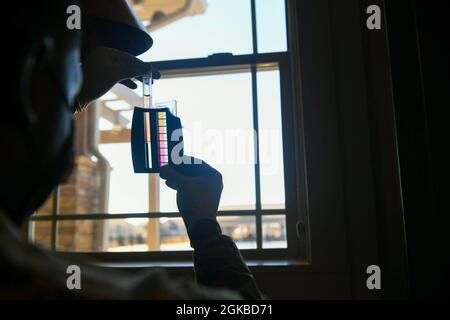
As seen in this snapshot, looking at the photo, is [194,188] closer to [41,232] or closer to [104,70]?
A: [104,70]

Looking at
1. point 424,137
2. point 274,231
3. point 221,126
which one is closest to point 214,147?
point 221,126

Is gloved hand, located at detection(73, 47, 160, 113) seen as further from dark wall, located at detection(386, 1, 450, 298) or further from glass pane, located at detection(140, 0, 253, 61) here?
dark wall, located at detection(386, 1, 450, 298)

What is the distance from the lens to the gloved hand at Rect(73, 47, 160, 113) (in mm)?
1005

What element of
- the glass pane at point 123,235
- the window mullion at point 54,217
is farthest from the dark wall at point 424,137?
the window mullion at point 54,217

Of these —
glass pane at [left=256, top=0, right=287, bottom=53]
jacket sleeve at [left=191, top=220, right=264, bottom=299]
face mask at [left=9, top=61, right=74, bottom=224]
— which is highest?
glass pane at [left=256, top=0, right=287, bottom=53]

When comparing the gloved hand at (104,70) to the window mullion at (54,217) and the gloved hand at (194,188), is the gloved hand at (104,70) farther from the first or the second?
the window mullion at (54,217)

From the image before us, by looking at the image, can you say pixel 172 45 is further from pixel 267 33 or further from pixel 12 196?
pixel 12 196

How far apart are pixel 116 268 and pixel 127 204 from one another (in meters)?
0.23

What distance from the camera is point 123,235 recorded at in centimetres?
138

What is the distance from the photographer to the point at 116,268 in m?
1.24

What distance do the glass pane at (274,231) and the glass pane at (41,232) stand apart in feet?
2.55

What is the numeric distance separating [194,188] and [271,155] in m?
0.43

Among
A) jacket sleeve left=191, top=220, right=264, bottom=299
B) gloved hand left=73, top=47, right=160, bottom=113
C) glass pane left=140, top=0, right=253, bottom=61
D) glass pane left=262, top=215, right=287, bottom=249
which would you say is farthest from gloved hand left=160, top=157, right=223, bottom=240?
glass pane left=140, top=0, right=253, bottom=61

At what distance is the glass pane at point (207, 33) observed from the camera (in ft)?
4.42
